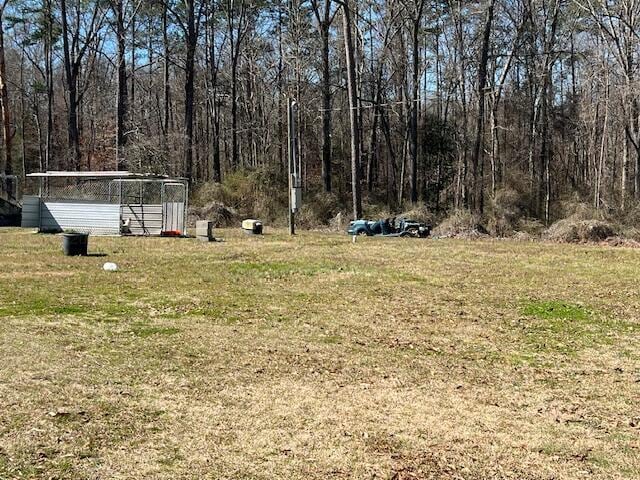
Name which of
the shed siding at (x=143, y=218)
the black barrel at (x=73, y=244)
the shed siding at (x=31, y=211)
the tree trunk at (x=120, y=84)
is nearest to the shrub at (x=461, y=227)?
the shed siding at (x=143, y=218)

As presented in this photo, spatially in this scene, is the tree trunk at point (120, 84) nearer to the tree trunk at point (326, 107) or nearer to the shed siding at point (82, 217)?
the shed siding at point (82, 217)

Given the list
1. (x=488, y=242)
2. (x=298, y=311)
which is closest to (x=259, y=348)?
(x=298, y=311)

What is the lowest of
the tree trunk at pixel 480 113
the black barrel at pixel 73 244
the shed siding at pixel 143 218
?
the black barrel at pixel 73 244

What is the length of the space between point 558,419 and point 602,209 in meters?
21.2

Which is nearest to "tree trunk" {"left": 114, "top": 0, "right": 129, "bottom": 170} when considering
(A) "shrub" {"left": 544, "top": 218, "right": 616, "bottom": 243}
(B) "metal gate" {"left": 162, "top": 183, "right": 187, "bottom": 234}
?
(B) "metal gate" {"left": 162, "top": 183, "right": 187, "bottom": 234}

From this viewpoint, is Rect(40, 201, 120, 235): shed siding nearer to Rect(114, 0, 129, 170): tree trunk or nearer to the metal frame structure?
the metal frame structure

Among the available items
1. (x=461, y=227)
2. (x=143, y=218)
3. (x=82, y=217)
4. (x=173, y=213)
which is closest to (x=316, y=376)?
(x=173, y=213)

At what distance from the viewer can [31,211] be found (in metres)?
21.9

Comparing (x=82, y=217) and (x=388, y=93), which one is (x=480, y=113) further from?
(x=82, y=217)

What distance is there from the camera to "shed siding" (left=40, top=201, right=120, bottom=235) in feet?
67.5

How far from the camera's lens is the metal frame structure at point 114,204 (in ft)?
→ 66.2

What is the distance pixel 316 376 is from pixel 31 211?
1952 centimetres

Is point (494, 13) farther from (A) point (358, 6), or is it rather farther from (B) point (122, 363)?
(B) point (122, 363)

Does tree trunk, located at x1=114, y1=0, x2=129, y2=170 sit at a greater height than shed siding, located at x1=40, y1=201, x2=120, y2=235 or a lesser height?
greater
